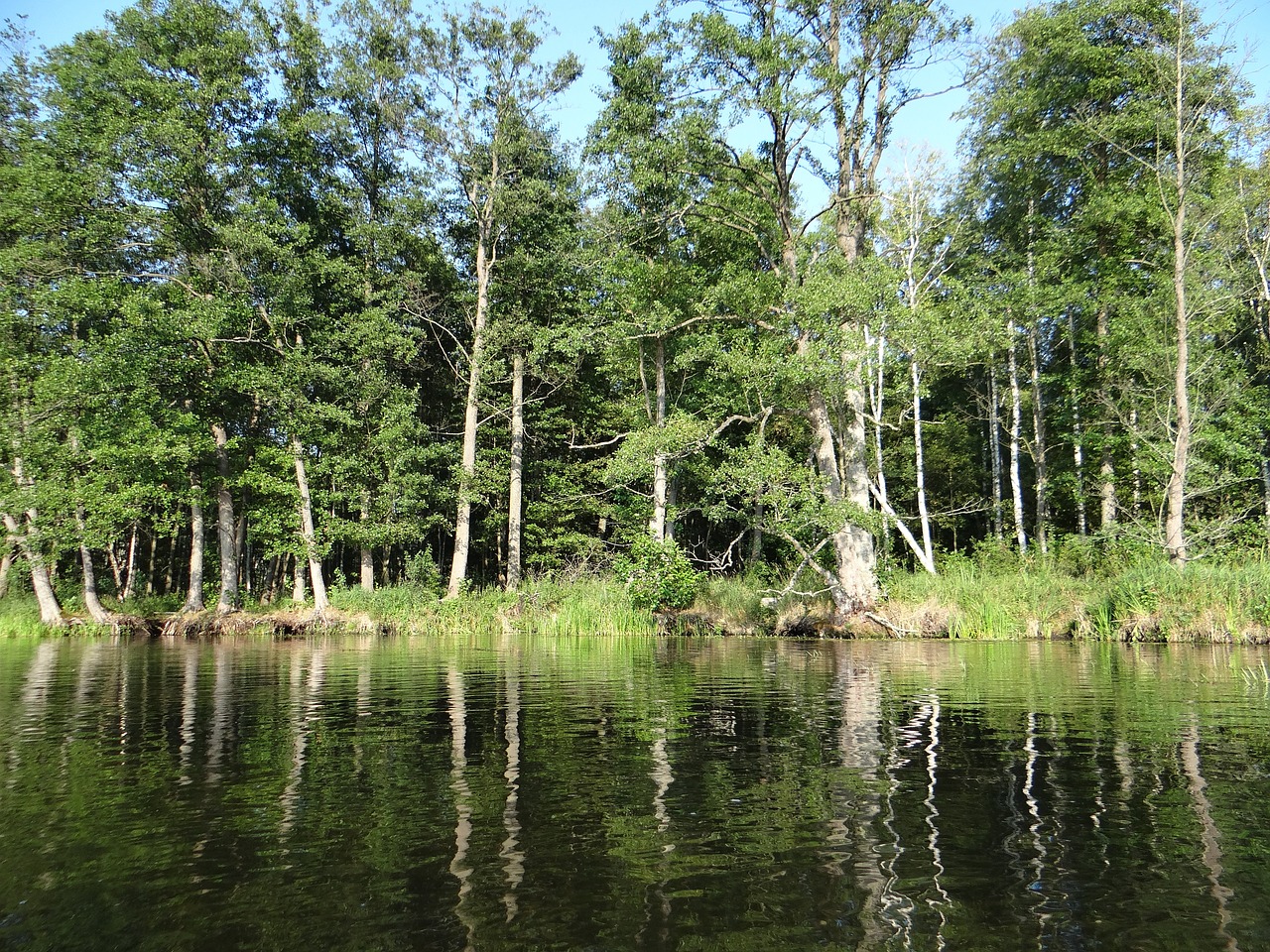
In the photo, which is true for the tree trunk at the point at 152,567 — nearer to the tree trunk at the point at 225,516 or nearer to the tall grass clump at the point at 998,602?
the tree trunk at the point at 225,516

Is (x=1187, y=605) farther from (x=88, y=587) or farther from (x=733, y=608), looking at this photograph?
(x=88, y=587)

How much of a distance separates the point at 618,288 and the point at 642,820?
2615cm

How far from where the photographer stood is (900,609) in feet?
65.0

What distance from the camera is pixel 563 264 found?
3152 centimetres

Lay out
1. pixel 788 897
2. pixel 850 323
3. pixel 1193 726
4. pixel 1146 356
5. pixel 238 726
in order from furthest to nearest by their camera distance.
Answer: pixel 1146 356, pixel 850 323, pixel 238 726, pixel 1193 726, pixel 788 897

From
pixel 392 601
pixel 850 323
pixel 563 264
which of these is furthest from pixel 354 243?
pixel 850 323

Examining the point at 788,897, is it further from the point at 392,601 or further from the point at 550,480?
the point at 550,480

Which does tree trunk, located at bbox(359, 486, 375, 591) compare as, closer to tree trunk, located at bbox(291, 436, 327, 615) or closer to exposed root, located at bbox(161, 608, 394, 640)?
tree trunk, located at bbox(291, 436, 327, 615)

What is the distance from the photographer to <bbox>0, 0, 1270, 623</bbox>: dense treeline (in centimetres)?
2206

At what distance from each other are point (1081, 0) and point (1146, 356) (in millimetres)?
14195

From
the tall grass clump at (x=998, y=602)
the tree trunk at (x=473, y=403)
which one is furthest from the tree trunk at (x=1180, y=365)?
the tree trunk at (x=473, y=403)

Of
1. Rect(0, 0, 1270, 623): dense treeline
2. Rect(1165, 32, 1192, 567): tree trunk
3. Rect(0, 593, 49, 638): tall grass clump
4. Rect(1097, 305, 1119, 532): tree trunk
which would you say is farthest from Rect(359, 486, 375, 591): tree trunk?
Rect(1097, 305, 1119, 532): tree trunk

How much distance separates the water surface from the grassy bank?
8.11 meters

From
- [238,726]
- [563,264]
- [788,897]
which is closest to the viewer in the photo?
[788,897]
